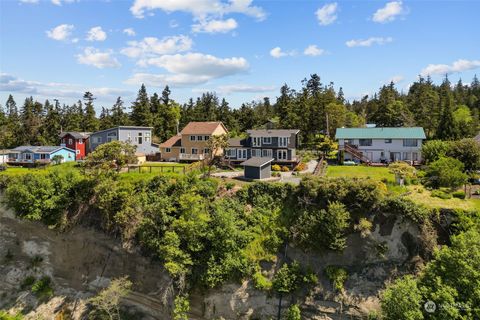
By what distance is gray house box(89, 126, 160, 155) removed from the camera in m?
52.7

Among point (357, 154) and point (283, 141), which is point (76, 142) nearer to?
point (283, 141)

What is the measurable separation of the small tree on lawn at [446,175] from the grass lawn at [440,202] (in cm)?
189

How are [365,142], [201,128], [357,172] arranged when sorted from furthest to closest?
[201,128], [365,142], [357,172]

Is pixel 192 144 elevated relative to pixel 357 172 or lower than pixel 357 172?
elevated

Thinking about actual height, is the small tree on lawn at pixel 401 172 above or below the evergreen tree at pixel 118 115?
below

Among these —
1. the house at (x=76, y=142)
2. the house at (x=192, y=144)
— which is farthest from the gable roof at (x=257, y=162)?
the house at (x=76, y=142)

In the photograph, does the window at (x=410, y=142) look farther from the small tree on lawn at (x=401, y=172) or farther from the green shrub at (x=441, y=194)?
the green shrub at (x=441, y=194)

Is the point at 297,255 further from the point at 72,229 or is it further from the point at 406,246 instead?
the point at 72,229

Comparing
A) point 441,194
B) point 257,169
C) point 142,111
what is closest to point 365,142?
point 257,169

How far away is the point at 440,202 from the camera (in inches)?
1028

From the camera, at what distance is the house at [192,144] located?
5003cm

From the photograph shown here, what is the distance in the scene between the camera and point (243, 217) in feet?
93.4

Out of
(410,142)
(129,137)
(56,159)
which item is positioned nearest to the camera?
(410,142)

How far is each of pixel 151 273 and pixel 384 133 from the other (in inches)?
1397
